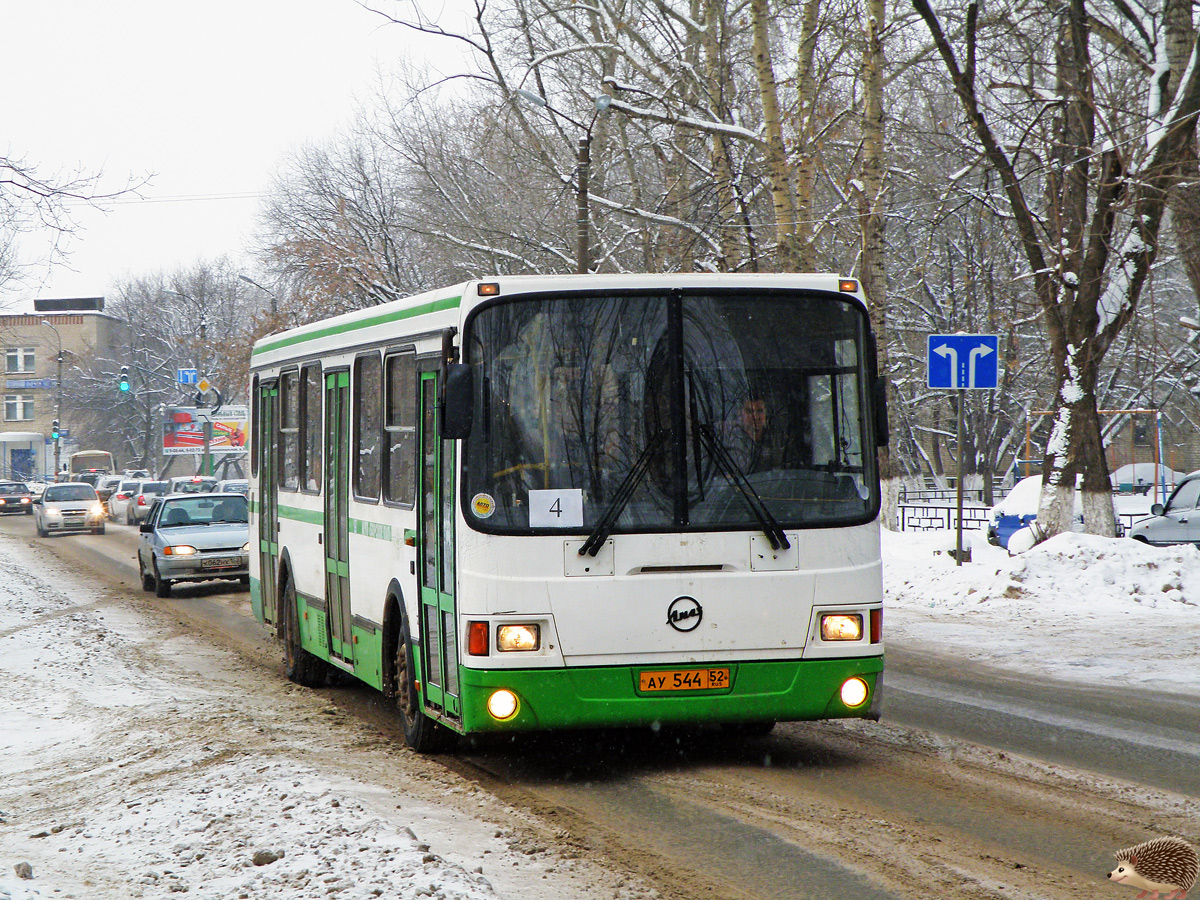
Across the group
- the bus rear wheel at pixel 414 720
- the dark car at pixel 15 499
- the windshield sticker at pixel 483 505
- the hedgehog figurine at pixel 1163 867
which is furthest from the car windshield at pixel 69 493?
the hedgehog figurine at pixel 1163 867

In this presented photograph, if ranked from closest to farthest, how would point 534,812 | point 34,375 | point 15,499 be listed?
point 534,812
point 15,499
point 34,375

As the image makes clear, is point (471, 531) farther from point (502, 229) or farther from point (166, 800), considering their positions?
point (502, 229)

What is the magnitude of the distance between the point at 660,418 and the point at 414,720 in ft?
8.12

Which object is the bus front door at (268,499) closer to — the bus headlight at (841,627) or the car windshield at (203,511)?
the bus headlight at (841,627)

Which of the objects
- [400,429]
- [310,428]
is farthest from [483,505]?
[310,428]

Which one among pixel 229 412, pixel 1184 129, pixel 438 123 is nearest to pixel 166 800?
pixel 1184 129

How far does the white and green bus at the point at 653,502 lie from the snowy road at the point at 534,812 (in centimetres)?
53

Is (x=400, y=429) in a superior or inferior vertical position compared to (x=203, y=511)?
superior

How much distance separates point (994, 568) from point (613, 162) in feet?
63.2

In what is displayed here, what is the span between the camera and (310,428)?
11.2m

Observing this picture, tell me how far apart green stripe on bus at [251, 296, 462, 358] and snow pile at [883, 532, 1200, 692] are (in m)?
6.16

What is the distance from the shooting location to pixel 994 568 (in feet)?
58.1

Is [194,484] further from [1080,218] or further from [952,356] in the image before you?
[1080,218]

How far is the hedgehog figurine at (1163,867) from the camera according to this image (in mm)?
4473
